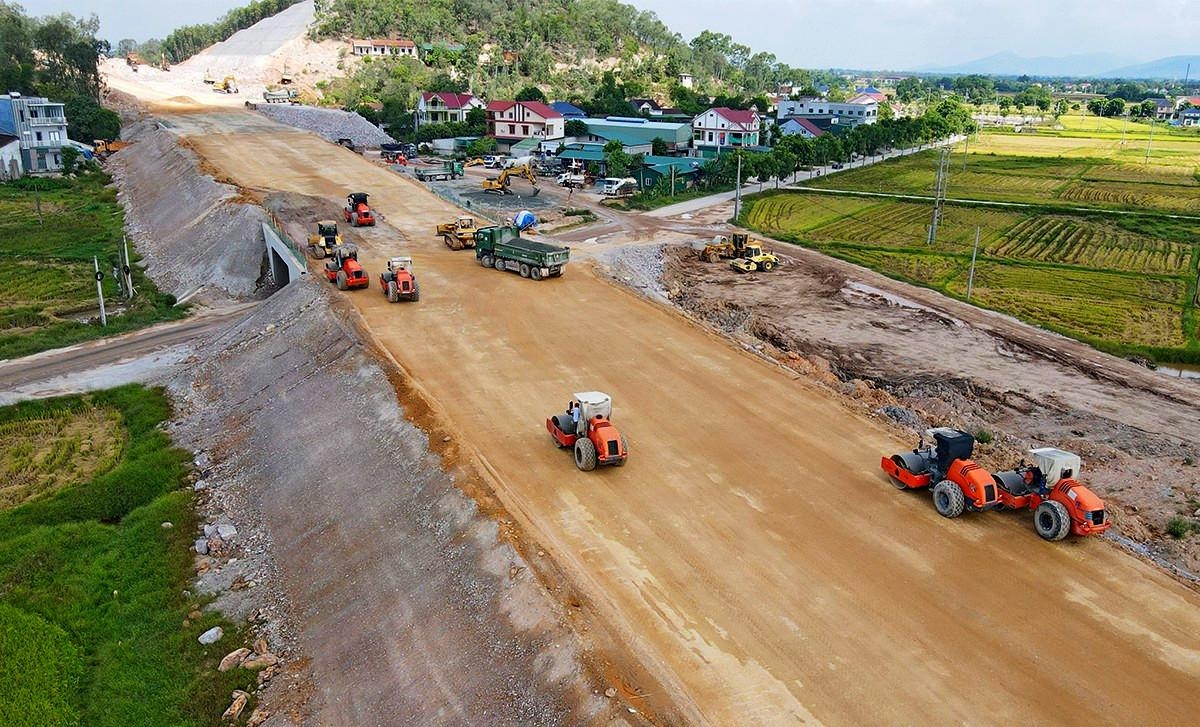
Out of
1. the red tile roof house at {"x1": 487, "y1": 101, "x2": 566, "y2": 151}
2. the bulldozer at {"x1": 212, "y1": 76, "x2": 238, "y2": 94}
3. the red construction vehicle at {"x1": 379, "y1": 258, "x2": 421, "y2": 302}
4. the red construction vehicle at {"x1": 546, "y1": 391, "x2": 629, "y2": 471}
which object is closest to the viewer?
the red construction vehicle at {"x1": 546, "y1": 391, "x2": 629, "y2": 471}

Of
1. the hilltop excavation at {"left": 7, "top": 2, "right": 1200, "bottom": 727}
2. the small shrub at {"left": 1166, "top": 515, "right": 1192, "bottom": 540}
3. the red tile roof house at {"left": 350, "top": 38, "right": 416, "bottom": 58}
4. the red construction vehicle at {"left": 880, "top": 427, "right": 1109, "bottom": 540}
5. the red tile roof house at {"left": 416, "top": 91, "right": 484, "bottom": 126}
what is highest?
A: the red tile roof house at {"left": 350, "top": 38, "right": 416, "bottom": 58}

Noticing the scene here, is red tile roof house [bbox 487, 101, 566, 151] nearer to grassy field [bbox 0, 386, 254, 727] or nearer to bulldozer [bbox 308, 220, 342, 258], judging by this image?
bulldozer [bbox 308, 220, 342, 258]

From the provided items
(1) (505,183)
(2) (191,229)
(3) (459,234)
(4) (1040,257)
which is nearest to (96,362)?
(3) (459,234)

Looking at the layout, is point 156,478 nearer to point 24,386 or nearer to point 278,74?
point 24,386

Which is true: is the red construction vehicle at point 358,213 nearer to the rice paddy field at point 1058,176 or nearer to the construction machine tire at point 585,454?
the construction machine tire at point 585,454

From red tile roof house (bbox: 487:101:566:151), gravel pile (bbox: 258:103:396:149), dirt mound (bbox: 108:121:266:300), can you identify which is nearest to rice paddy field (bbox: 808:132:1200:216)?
red tile roof house (bbox: 487:101:566:151)

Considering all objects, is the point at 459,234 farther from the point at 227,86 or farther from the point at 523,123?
the point at 227,86

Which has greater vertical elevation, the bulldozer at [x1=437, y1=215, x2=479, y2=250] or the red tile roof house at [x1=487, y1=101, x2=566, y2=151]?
the red tile roof house at [x1=487, y1=101, x2=566, y2=151]
